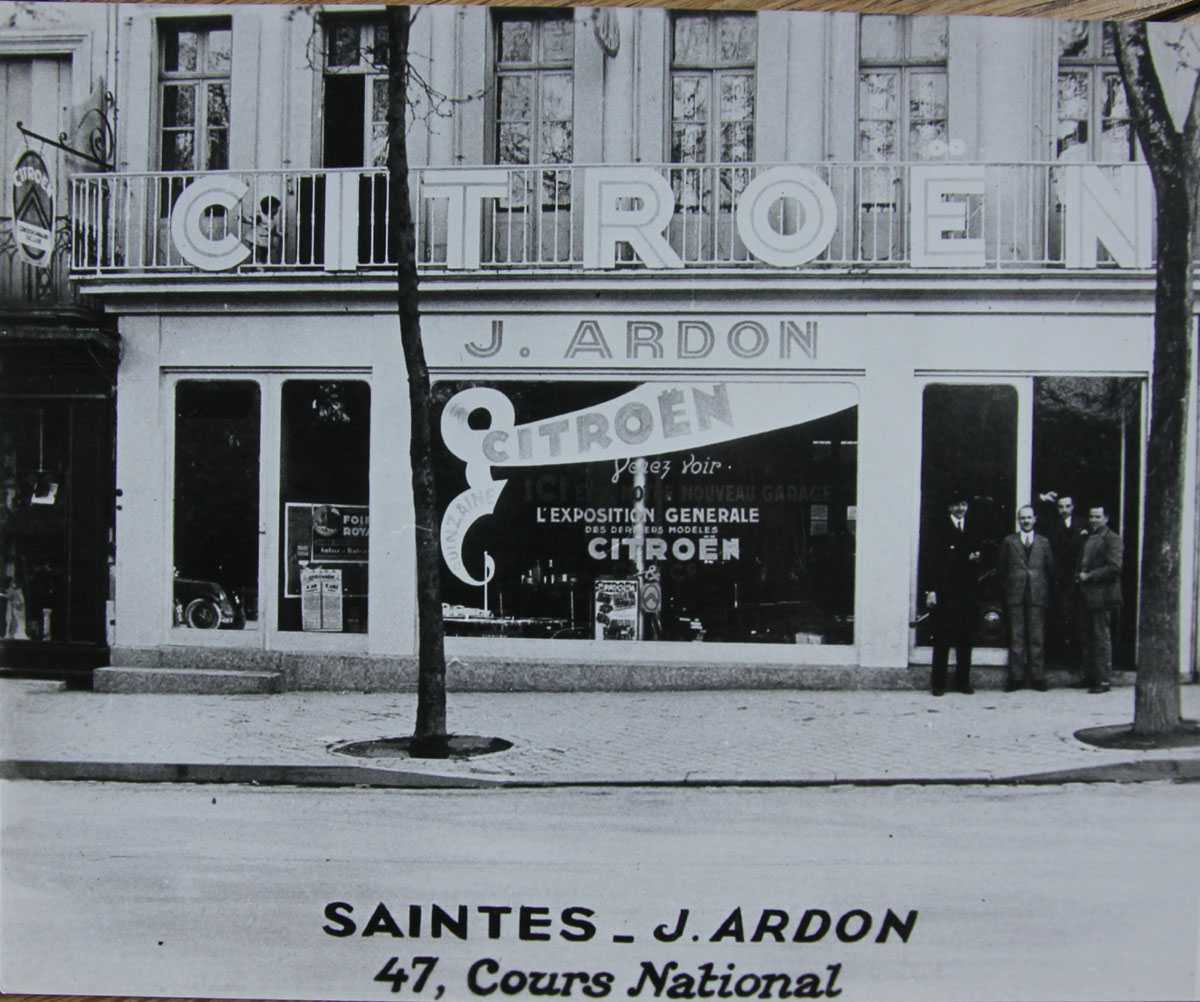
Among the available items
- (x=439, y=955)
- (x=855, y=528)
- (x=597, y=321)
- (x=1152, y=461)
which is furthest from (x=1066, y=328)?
(x=439, y=955)

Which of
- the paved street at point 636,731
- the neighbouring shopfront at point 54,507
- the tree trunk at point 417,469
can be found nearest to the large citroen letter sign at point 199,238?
the neighbouring shopfront at point 54,507

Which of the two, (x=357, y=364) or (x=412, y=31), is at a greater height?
(x=412, y=31)

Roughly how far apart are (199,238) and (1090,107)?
2379 mm

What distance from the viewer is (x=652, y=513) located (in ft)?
9.66

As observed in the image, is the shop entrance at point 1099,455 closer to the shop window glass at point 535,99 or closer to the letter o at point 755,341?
the letter o at point 755,341

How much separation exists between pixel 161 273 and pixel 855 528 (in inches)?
77.4

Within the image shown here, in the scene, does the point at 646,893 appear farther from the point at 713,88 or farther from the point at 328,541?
the point at 713,88

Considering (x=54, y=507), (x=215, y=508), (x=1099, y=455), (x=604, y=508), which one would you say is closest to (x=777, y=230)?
(x=604, y=508)

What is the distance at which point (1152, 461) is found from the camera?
277cm

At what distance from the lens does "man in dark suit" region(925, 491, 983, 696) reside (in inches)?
110

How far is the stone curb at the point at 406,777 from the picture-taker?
2.77 meters

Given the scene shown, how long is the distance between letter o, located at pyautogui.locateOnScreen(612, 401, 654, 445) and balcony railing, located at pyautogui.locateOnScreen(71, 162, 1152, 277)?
393 millimetres

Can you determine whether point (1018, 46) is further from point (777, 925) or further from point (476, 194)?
point (777, 925)

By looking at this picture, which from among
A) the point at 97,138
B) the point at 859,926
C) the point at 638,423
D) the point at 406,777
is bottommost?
the point at 859,926
